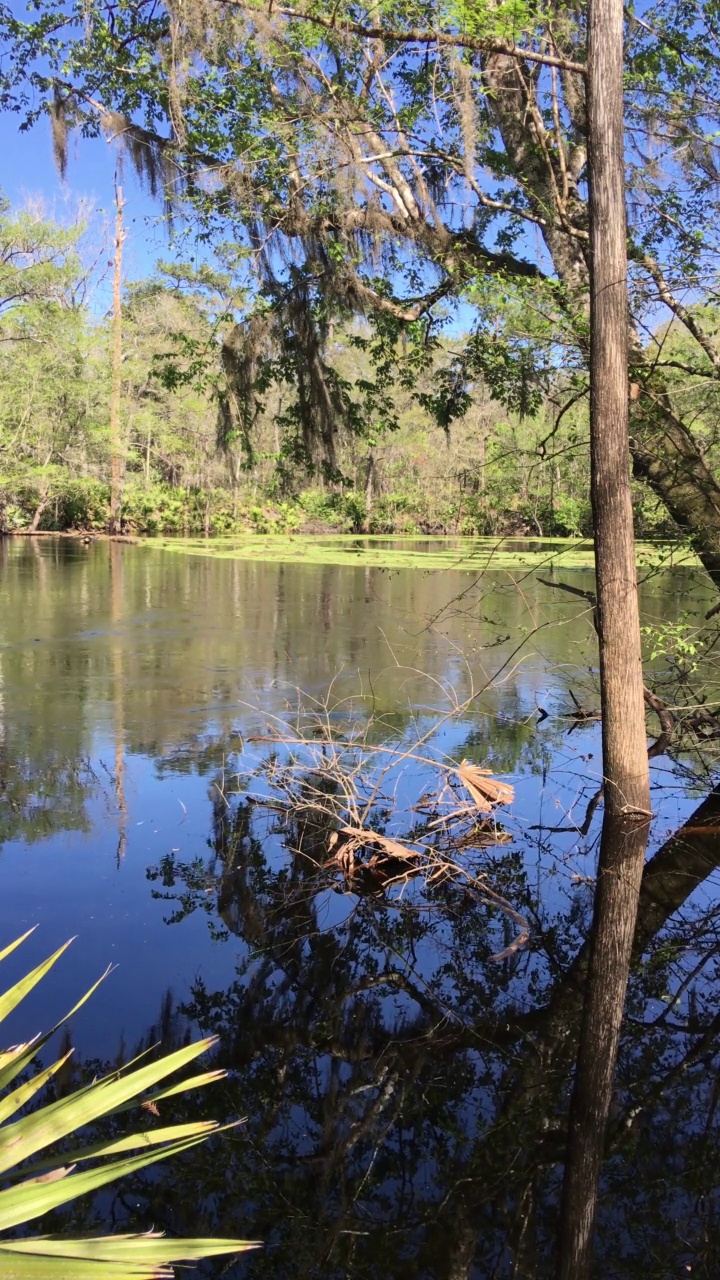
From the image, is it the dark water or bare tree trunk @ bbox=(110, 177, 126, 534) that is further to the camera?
bare tree trunk @ bbox=(110, 177, 126, 534)

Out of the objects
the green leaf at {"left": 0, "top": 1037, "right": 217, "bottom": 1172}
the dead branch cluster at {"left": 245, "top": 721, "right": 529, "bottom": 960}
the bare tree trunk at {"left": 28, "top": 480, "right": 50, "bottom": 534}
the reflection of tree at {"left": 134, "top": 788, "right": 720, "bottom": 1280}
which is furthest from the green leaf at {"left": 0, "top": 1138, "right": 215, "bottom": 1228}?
the bare tree trunk at {"left": 28, "top": 480, "right": 50, "bottom": 534}

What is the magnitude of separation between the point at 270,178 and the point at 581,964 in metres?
6.53

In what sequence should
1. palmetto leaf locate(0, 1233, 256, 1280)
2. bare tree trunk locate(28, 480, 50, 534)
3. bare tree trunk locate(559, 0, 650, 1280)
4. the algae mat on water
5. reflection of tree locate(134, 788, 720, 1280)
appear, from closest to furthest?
palmetto leaf locate(0, 1233, 256, 1280) < reflection of tree locate(134, 788, 720, 1280) < bare tree trunk locate(559, 0, 650, 1280) < the algae mat on water < bare tree trunk locate(28, 480, 50, 534)

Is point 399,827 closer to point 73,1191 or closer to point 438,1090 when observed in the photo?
point 438,1090

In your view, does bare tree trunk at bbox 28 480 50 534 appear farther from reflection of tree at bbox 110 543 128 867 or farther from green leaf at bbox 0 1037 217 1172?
green leaf at bbox 0 1037 217 1172

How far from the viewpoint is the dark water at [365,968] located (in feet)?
7.38

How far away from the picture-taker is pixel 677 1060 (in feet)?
9.69

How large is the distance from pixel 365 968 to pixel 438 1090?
0.86 metres

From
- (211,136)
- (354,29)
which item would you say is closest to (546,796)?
(354,29)

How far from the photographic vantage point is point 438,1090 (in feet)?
9.07

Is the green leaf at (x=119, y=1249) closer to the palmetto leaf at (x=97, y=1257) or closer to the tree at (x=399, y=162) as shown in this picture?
the palmetto leaf at (x=97, y=1257)

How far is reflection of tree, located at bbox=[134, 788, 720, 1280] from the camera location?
2.17 meters

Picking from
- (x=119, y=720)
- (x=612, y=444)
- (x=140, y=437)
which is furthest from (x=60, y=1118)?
(x=140, y=437)

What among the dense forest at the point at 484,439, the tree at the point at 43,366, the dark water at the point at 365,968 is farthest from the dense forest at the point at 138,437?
the dark water at the point at 365,968
